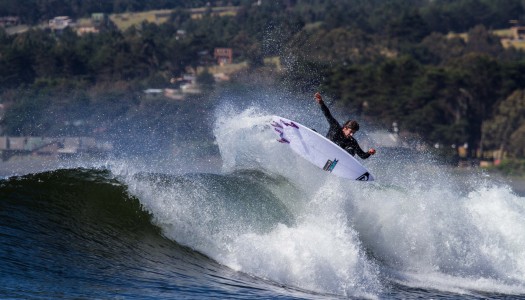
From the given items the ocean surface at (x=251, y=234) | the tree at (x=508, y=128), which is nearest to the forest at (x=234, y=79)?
the tree at (x=508, y=128)

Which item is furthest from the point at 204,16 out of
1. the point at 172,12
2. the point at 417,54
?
the point at 417,54

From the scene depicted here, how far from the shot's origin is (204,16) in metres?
112

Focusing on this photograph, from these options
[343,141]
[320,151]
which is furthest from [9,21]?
[343,141]

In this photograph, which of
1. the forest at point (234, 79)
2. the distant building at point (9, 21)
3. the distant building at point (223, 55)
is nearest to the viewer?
the forest at point (234, 79)

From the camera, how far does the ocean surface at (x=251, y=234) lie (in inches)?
517

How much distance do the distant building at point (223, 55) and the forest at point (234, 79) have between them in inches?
34.0

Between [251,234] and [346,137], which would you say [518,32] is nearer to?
[346,137]

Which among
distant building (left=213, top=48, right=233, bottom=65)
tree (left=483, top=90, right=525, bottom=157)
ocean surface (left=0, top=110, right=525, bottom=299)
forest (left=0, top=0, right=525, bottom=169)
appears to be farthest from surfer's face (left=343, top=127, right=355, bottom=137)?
distant building (left=213, top=48, right=233, bottom=65)

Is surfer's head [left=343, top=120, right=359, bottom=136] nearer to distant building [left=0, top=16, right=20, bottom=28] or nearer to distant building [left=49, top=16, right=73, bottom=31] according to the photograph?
distant building [left=0, top=16, right=20, bottom=28]

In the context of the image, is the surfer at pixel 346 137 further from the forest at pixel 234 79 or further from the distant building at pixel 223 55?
the distant building at pixel 223 55

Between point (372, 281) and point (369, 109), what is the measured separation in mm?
64012

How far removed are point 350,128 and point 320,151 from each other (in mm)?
655

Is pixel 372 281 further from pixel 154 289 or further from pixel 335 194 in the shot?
pixel 154 289

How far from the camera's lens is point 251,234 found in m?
14.1
